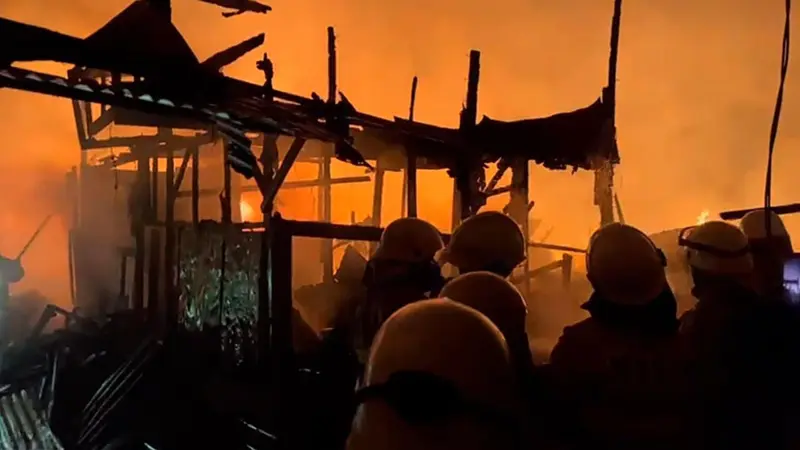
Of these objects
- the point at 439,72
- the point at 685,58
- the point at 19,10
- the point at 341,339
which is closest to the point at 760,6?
the point at 685,58

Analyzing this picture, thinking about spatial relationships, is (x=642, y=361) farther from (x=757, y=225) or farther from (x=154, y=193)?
(x=154, y=193)

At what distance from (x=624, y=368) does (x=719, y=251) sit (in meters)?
1.63

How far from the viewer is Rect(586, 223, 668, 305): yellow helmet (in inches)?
138

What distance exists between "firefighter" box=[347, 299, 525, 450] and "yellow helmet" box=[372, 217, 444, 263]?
307 cm

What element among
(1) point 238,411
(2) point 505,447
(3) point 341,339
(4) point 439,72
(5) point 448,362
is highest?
(4) point 439,72

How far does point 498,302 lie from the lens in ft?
12.4

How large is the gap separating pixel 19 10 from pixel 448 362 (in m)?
13.1

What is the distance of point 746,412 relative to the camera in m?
3.70

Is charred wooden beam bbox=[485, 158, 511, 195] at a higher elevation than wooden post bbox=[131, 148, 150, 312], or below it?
higher

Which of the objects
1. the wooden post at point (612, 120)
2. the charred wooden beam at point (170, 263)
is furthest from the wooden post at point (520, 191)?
the charred wooden beam at point (170, 263)

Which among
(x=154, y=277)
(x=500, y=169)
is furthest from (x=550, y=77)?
(x=154, y=277)

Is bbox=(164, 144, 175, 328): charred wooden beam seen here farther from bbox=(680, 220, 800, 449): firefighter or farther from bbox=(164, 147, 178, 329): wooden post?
bbox=(680, 220, 800, 449): firefighter

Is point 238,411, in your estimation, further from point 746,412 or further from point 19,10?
point 19,10

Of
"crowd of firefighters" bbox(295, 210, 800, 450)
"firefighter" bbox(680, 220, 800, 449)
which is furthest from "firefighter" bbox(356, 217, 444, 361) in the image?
"firefighter" bbox(680, 220, 800, 449)
